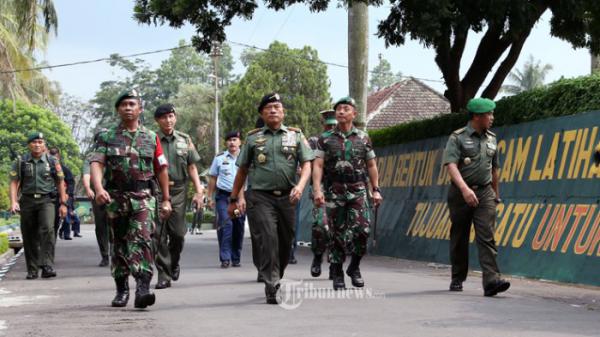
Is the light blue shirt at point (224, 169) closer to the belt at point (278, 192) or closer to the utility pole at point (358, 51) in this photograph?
the belt at point (278, 192)

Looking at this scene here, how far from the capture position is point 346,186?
10.7 metres

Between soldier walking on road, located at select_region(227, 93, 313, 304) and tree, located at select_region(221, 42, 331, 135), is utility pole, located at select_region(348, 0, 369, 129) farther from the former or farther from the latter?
tree, located at select_region(221, 42, 331, 135)

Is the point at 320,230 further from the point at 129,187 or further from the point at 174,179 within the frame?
the point at 129,187

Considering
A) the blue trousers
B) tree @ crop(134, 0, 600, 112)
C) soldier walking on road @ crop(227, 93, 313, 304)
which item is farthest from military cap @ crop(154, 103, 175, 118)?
tree @ crop(134, 0, 600, 112)

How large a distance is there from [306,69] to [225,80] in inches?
1921

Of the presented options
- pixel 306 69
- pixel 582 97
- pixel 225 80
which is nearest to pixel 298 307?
pixel 582 97

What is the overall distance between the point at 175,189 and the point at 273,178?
209 centimetres

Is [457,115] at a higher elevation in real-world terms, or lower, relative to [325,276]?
higher

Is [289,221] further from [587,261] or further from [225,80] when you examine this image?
[225,80]

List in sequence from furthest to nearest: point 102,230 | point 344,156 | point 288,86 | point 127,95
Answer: point 288,86
point 102,230
point 344,156
point 127,95

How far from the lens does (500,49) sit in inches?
773

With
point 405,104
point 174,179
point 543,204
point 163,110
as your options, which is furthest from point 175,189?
point 405,104

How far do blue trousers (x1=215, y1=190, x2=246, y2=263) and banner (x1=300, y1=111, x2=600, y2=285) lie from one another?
2838mm

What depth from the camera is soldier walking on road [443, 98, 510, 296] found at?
1055cm
